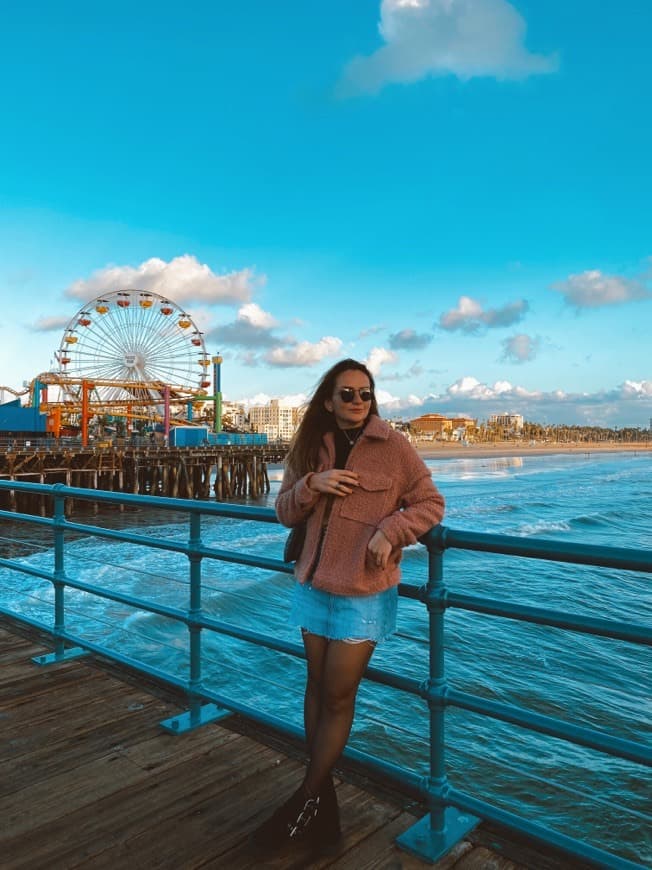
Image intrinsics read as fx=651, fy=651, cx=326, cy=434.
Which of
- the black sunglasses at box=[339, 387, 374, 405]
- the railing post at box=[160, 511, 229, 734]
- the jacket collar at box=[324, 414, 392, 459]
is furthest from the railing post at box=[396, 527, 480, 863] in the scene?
the railing post at box=[160, 511, 229, 734]

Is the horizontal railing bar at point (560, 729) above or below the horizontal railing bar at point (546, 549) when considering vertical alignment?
below

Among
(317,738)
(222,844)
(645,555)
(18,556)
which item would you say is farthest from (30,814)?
(18,556)

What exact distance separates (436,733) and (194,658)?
1.28 meters

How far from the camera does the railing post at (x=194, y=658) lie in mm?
2879

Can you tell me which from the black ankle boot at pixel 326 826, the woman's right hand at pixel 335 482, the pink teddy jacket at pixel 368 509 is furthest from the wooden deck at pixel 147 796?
the woman's right hand at pixel 335 482

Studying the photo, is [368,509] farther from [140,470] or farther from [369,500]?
[140,470]

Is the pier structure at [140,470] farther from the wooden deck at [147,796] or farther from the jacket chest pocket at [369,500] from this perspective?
the jacket chest pocket at [369,500]

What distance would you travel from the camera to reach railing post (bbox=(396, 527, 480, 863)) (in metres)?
2.07

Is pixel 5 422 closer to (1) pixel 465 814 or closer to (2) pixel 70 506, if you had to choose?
(2) pixel 70 506

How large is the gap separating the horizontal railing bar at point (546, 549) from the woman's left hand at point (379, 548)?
0.81 ft

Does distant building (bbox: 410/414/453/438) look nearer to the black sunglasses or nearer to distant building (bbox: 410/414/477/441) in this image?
distant building (bbox: 410/414/477/441)

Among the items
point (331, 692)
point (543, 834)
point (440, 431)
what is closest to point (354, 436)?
point (331, 692)

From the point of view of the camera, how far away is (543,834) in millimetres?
1932

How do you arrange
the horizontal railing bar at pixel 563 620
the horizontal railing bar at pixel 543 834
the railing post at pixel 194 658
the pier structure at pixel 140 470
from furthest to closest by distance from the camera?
the pier structure at pixel 140 470 → the railing post at pixel 194 658 → the horizontal railing bar at pixel 543 834 → the horizontal railing bar at pixel 563 620
